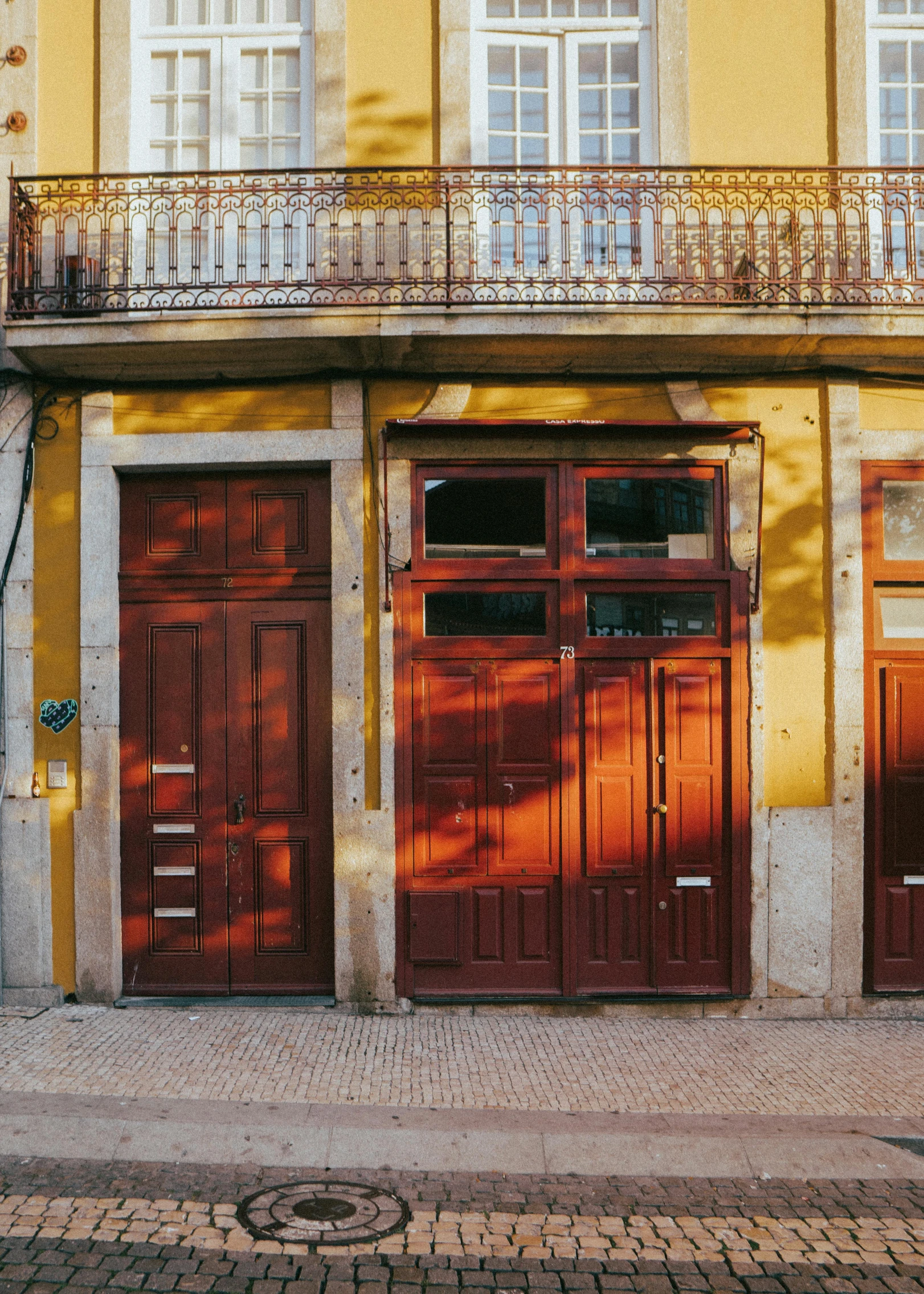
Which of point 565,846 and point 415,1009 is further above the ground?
point 565,846

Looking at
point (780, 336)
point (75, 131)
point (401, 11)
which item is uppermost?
point (401, 11)

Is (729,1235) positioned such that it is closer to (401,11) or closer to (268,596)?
(268,596)

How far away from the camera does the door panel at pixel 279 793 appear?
Result: 24.2 feet

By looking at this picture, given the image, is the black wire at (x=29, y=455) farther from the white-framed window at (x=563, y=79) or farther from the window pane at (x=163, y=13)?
the white-framed window at (x=563, y=79)

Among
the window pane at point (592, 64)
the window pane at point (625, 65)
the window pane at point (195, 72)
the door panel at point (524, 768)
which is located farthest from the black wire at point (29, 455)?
the window pane at point (625, 65)

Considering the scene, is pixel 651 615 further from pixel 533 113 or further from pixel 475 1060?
pixel 533 113

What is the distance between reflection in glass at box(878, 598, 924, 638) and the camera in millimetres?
7457

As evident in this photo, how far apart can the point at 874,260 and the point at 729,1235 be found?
648cm

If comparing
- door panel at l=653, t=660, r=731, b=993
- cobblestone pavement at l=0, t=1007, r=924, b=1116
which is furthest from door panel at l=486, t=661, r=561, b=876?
cobblestone pavement at l=0, t=1007, r=924, b=1116

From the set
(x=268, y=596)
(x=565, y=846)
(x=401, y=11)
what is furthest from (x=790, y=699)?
(x=401, y=11)

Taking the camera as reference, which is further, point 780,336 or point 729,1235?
point 780,336

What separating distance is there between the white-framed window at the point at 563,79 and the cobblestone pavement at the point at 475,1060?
20.3 ft

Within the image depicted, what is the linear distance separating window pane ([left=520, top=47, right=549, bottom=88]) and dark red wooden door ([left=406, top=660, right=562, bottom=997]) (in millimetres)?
4388

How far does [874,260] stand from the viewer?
7629 millimetres
